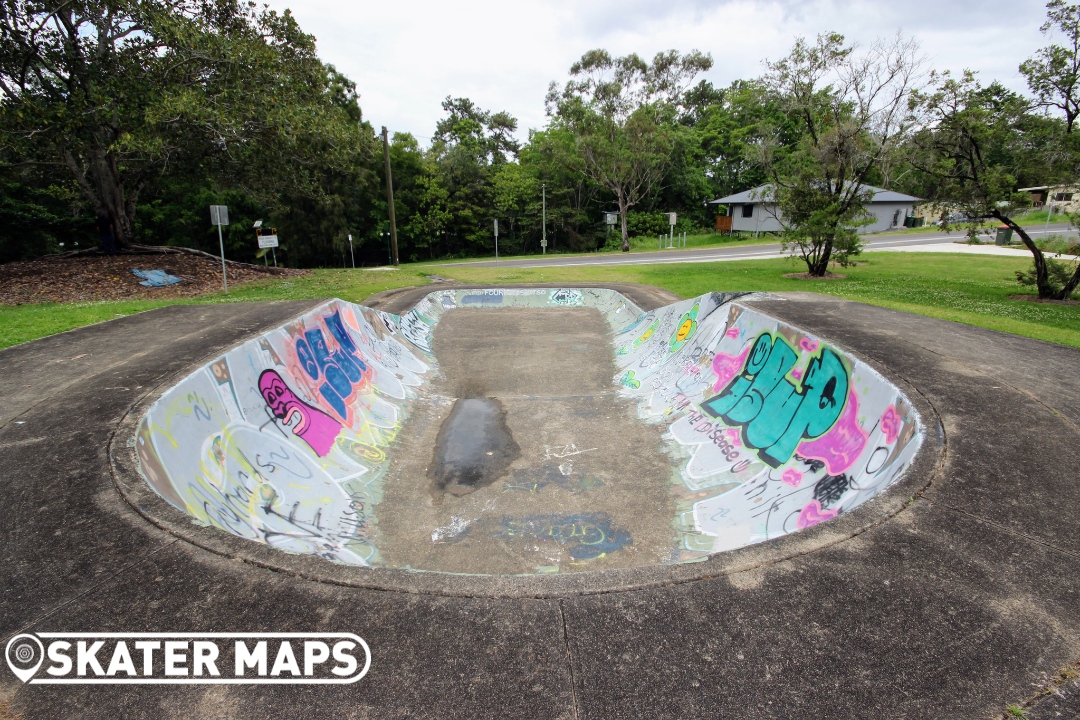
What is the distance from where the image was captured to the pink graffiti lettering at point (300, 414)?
7.86 meters

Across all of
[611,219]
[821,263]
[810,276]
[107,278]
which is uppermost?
[611,219]

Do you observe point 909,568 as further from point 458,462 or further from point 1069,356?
point 1069,356

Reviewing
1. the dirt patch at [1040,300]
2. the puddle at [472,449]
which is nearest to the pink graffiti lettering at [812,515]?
the puddle at [472,449]

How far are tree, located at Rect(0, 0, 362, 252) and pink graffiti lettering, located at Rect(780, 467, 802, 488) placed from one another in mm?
16691

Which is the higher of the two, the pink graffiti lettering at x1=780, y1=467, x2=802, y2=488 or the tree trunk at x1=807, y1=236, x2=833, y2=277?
the tree trunk at x1=807, y1=236, x2=833, y2=277

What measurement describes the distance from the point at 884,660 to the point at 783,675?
1.85 feet

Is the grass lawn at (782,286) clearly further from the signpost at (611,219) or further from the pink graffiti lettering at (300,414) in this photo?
the signpost at (611,219)

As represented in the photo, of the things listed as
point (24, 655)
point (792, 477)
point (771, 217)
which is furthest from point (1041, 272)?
point (771, 217)

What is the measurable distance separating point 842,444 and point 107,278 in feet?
69.9

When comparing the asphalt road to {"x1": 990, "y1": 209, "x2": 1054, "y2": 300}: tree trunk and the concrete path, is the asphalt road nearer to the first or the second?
{"x1": 990, "y1": 209, "x2": 1054, "y2": 300}: tree trunk

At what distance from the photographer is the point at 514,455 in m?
8.26

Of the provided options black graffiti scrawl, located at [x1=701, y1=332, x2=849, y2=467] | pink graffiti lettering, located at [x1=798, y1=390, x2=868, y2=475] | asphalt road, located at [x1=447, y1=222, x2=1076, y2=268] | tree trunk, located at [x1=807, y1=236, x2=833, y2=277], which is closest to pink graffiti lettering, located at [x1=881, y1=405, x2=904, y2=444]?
pink graffiti lettering, located at [x1=798, y1=390, x2=868, y2=475]

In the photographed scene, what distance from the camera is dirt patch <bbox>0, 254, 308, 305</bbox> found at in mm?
16141

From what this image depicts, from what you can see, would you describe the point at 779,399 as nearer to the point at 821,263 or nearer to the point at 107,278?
the point at 821,263
